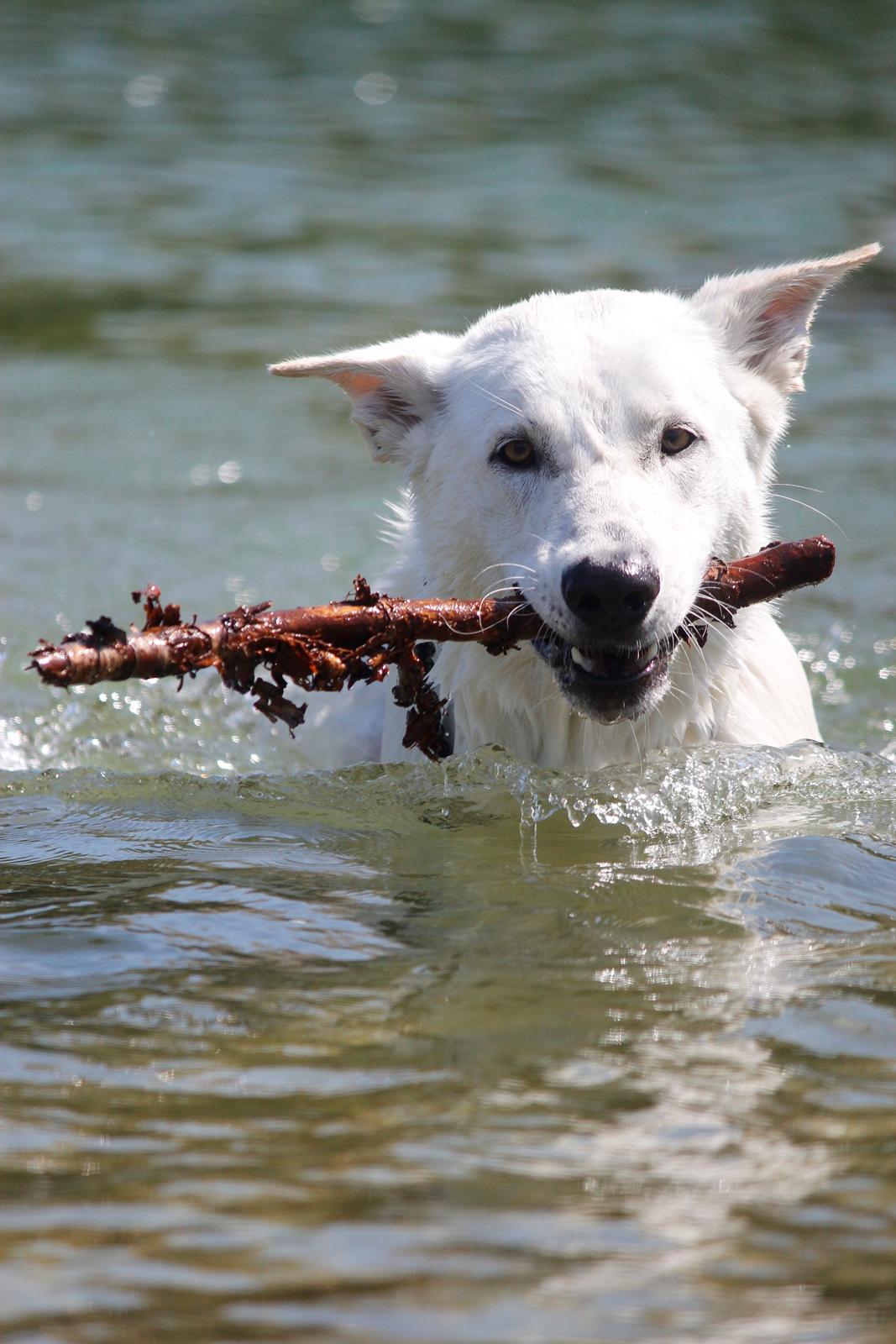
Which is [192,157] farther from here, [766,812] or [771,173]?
[766,812]

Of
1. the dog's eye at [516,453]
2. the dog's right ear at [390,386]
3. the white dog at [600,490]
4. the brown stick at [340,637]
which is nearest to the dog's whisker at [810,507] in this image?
the white dog at [600,490]

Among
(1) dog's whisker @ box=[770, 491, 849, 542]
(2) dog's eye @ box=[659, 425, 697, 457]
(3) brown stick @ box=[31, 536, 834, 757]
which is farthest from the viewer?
(1) dog's whisker @ box=[770, 491, 849, 542]

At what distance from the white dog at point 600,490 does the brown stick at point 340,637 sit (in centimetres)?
12

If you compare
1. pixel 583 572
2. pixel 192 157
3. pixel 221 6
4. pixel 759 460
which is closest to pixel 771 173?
pixel 192 157

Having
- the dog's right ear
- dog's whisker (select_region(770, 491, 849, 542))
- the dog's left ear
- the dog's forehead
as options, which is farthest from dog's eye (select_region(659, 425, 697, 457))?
the dog's right ear

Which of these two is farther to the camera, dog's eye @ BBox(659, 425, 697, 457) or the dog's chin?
dog's eye @ BBox(659, 425, 697, 457)

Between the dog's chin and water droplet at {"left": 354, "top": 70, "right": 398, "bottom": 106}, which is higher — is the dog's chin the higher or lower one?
the lower one

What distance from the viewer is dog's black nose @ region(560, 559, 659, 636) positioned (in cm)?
397

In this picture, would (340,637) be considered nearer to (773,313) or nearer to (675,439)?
(675,439)

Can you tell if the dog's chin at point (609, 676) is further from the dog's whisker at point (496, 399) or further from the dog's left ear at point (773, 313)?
the dog's left ear at point (773, 313)

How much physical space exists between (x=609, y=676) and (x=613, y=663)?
0.04 meters

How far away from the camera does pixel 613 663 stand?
430 centimetres

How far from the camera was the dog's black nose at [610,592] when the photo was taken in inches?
156

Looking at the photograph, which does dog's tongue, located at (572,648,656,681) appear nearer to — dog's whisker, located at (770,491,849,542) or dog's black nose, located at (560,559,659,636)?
dog's black nose, located at (560,559,659,636)
